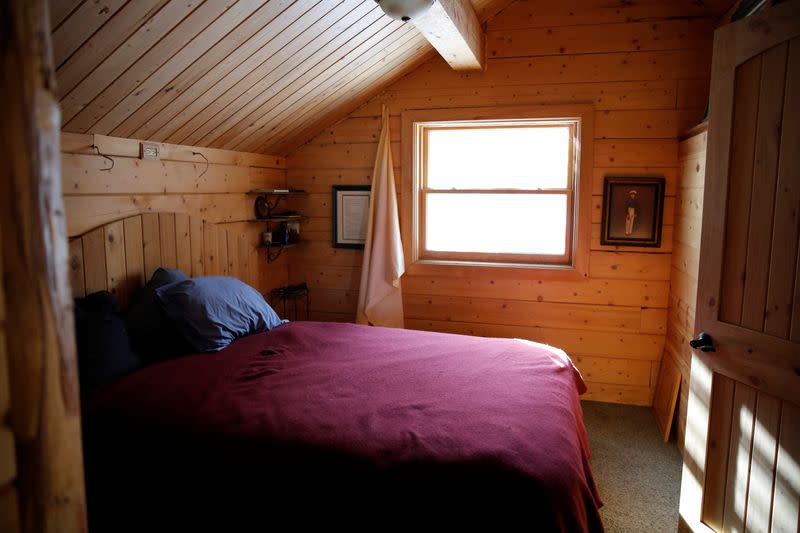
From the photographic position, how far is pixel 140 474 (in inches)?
65.8

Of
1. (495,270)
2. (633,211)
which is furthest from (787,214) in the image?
(495,270)

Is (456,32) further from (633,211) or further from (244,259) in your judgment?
(244,259)

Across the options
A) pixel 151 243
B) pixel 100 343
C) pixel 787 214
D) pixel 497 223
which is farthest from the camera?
pixel 497 223

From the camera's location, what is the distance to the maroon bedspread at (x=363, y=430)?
1.52 metres

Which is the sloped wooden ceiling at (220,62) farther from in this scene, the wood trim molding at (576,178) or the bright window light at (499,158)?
the bright window light at (499,158)

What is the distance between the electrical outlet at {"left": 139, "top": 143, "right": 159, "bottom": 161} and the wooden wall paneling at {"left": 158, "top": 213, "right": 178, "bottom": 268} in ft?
0.96

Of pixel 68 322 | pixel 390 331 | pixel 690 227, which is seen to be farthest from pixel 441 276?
pixel 68 322

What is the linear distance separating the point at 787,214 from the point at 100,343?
2.38 m

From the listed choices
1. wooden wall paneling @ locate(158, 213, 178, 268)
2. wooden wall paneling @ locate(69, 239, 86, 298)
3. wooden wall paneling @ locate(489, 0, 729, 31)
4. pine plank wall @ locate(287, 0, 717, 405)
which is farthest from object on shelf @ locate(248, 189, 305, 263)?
wooden wall paneling @ locate(489, 0, 729, 31)

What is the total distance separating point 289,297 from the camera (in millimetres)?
3963

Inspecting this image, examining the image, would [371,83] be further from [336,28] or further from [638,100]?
[638,100]

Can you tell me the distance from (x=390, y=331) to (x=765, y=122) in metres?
1.88

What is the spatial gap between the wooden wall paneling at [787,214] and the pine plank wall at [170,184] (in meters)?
2.57

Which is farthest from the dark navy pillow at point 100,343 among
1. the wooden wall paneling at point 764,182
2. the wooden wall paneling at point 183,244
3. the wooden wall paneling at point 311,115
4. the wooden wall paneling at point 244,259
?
the wooden wall paneling at point 764,182
